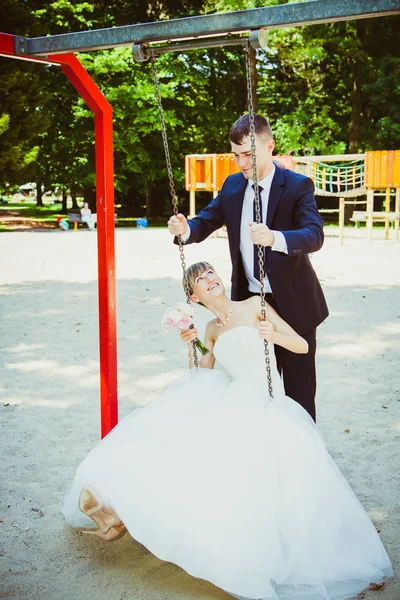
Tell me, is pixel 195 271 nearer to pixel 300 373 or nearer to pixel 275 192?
pixel 275 192

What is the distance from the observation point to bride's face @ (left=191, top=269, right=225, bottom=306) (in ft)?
10.7

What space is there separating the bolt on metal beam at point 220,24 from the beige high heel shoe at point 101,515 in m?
2.01

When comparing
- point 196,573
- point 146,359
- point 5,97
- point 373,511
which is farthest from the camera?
point 5,97

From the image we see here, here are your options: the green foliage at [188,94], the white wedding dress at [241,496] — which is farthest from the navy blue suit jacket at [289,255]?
the green foliage at [188,94]

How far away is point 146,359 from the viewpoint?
6.48m

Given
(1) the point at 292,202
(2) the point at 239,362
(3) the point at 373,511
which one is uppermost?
(1) the point at 292,202

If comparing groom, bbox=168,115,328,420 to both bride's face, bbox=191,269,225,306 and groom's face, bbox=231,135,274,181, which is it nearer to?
groom's face, bbox=231,135,274,181

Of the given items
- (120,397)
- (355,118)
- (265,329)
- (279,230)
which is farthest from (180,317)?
(355,118)

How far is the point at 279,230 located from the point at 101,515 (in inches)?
61.4

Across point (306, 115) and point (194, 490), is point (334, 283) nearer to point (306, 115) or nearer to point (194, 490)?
point (194, 490)

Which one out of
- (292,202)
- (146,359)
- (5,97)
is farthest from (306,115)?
(292,202)

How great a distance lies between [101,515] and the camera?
297 cm

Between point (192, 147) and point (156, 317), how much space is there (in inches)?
783

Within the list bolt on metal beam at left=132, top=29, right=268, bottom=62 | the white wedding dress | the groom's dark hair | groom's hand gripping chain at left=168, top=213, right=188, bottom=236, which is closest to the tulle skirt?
the white wedding dress
